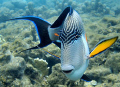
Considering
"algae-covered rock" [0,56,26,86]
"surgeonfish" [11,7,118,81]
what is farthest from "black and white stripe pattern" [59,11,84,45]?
"algae-covered rock" [0,56,26,86]

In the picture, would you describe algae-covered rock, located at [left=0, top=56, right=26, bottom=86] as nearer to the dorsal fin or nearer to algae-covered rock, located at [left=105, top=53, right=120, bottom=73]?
the dorsal fin

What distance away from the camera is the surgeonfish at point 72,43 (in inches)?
25.2

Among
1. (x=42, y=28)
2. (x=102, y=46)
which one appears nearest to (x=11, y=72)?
(x=42, y=28)

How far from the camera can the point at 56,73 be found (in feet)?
8.06

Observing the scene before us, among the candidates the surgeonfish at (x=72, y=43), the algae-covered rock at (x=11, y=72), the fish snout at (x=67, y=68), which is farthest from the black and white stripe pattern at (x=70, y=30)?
the algae-covered rock at (x=11, y=72)

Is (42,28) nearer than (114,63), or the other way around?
(42,28)

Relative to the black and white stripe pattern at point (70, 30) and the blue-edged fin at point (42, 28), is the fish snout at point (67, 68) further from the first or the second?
the blue-edged fin at point (42, 28)

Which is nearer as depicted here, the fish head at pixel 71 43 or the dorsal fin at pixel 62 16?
the fish head at pixel 71 43

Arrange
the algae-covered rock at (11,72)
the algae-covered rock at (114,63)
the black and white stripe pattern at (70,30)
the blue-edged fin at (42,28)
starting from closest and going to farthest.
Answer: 1. the black and white stripe pattern at (70,30)
2. the blue-edged fin at (42,28)
3. the algae-covered rock at (11,72)
4. the algae-covered rock at (114,63)

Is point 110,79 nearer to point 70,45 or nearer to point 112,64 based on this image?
point 112,64

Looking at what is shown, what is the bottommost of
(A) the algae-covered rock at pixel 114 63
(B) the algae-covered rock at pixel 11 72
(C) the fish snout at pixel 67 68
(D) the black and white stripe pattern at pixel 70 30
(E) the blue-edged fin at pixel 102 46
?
(A) the algae-covered rock at pixel 114 63

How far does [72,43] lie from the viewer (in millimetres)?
693

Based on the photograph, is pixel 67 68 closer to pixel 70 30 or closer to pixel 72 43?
pixel 72 43

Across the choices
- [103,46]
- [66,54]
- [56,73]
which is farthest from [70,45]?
[56,73]
